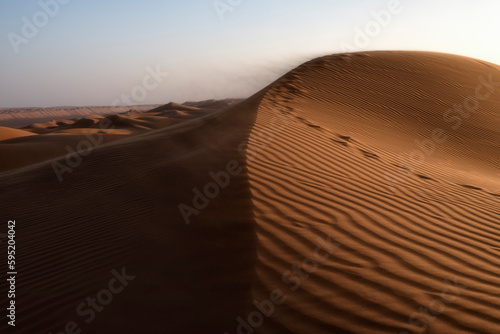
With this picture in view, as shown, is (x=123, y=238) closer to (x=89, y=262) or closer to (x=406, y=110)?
(x=89, y=262)

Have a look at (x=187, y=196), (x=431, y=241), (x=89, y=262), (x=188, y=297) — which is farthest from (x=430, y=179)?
(x=89, y=262)

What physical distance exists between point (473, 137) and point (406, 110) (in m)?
2.05

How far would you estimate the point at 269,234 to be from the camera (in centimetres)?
361

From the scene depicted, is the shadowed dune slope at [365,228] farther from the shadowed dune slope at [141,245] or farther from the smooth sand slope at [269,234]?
the shadowed dune slope at [141,245]

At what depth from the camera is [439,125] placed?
1094 cm

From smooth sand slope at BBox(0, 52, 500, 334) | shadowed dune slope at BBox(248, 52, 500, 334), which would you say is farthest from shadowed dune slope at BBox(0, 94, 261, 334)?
shadowed dune slope at BBox(248, 52, 500, 334)

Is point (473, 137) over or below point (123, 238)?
below

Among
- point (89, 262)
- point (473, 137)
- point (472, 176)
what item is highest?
point (89, 262)

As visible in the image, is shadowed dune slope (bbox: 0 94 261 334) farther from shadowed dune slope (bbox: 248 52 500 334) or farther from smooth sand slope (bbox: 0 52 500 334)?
shadowed dune slope (bbox: 248 52 500 334)

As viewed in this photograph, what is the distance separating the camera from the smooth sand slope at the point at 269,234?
107 inches

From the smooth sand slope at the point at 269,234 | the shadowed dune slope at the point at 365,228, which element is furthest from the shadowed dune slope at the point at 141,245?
the shadowed dune slope at the point at 365,228

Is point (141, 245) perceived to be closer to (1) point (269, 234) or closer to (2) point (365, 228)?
(1) point (269, 234)

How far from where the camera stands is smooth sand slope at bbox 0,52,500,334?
2.71 m

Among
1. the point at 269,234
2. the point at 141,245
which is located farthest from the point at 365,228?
the point at 141,245
